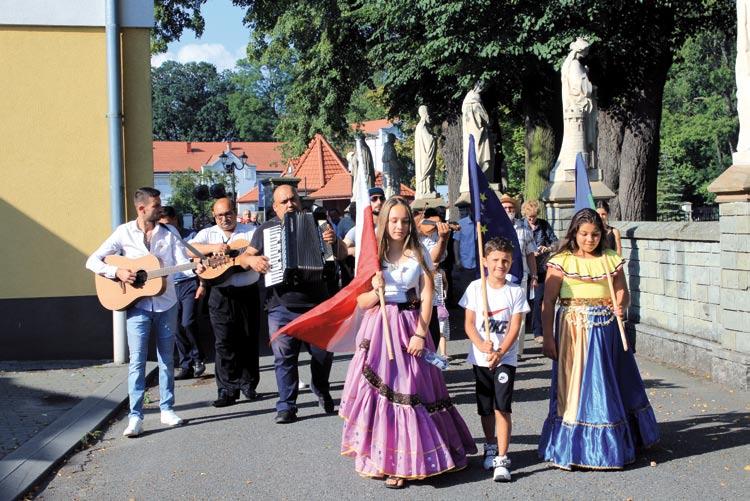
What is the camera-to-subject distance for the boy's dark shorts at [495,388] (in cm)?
662

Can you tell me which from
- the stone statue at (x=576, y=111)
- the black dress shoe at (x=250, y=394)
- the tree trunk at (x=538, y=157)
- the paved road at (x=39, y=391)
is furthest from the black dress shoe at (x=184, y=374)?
the tree trunk at (x=538, y=157)

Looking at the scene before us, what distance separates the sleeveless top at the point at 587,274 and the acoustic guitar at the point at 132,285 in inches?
129

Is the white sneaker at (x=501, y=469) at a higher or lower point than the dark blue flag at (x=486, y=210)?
lower

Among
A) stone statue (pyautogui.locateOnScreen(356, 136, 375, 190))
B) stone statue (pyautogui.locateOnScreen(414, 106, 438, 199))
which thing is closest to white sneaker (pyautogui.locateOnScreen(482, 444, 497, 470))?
stone statue (pyautogui.locateOnScreen(356, 136, 375, 190))

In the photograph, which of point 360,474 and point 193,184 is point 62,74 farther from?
point 193,184

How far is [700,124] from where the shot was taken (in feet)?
211

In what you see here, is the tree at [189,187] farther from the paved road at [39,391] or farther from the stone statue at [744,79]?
the stone statue at [744,79]

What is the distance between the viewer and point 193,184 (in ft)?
242

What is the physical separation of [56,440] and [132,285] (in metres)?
1.35

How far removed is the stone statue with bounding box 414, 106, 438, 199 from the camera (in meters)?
24.0

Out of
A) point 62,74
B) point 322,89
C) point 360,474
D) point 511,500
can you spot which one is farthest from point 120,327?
point 322,89

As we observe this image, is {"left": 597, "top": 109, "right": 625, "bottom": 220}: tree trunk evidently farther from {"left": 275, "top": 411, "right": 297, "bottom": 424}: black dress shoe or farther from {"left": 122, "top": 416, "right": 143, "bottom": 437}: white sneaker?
{"left": 122, "top": 416, "right": 143, "bottom": 437}: white sneaker

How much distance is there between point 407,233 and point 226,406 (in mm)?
3680

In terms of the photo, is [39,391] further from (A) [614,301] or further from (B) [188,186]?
(B) [188,186]
